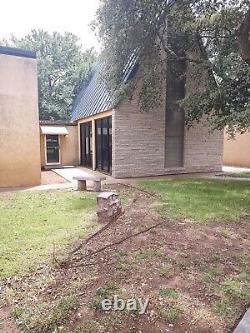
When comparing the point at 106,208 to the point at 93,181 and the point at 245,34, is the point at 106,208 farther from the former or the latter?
the point at 245,34

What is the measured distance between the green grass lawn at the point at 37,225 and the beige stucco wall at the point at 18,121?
1.71 metres

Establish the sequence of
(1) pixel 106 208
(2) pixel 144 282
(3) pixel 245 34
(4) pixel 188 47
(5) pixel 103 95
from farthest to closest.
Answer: (5) pixel 103 95
(4) pixel 188 47
(3) pixel 245 34
(1) pixel 106 208
(2) pixel 144 282

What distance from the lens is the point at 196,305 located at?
129 inches

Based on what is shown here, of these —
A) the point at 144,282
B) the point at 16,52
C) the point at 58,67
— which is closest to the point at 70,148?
the point at 16,52

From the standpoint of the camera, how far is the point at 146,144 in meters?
13.4

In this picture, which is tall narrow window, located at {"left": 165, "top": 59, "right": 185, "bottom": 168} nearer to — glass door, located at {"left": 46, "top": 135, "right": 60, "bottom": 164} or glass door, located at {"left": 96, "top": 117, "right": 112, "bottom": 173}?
glass door, located at {"left": 96, "top": 117, "right": 112, "bottom": 173}

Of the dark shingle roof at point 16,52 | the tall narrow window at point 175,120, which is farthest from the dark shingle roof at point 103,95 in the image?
the dark shingle roof at point 16,52

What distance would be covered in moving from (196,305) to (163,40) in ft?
36.9

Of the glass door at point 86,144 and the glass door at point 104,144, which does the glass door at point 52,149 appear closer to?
the glass door at point 86,144

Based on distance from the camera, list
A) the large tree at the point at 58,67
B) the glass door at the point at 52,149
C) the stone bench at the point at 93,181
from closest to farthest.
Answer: the stone bench at the point at 93,181, the glass door at the point at 52,149, the large tree at the point at 58,67

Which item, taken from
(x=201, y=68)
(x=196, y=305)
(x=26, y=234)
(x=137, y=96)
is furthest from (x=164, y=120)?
(x=196, y=305)

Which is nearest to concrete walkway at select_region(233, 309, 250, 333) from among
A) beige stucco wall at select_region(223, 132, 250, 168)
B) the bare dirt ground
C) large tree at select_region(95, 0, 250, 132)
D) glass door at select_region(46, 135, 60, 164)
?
the bare dirt ground

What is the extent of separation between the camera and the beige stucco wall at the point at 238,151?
18141 mm

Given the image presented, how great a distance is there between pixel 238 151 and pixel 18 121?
14624mm
